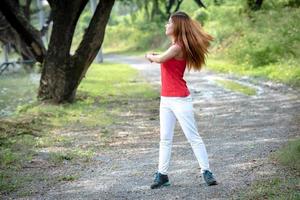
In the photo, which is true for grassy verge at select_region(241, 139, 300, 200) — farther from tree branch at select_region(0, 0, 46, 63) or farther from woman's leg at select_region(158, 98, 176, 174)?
tree branch at select_region(0, 0, 46, 63)

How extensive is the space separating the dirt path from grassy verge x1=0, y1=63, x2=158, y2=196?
0.39 metres

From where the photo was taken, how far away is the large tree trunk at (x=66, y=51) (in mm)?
15906

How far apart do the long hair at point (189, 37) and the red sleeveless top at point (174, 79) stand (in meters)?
0.14

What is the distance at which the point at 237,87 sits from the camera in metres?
20.0

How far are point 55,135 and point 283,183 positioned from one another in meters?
6.20

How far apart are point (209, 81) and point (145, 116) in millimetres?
8582

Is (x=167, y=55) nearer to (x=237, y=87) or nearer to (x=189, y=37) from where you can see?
(x=189, y=37)

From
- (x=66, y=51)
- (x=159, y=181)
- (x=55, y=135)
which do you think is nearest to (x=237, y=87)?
(x=66, y=51)

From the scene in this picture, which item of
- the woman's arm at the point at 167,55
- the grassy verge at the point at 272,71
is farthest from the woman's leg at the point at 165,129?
the grassy verge at the point at 272,71

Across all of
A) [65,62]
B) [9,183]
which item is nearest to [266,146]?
[9,183]

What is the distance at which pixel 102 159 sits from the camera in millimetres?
9836

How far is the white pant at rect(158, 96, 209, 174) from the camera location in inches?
283

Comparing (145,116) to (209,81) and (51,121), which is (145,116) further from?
(209,81)

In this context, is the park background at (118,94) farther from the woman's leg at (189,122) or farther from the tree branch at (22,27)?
the tree branch at (22,27)
